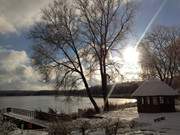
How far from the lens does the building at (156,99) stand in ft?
113

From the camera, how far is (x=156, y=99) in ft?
114

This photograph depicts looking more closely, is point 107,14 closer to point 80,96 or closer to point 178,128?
point 80,96

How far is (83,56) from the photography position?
38719mm

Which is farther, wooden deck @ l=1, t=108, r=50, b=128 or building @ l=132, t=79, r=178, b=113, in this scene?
building @ l=132, t=79, r=178, b=113

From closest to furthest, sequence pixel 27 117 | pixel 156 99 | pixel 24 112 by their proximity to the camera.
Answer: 1. pixel 156 99
2. pixel 27 117
3. pixel 24 112

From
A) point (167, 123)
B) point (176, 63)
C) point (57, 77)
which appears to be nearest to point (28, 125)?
point (57, 77)

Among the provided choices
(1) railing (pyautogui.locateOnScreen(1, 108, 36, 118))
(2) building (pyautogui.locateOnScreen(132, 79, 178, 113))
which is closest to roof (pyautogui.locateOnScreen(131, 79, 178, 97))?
(2) building (pyautogui.locateOnScreen(132, 79, 178, 113))

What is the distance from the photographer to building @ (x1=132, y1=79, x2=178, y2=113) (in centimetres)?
3447

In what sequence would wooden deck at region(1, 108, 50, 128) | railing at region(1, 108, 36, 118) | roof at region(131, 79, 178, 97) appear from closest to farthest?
wooden deck at region(1, 108, 50, 128), roof at region(131, 79, 178, 97), railing at region(1, 108, 36, 118)

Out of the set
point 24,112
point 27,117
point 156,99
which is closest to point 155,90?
point 156,99

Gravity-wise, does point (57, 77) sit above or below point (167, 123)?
above

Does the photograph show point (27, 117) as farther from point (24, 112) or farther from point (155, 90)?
point (155, 90)

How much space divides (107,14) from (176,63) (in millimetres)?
23774

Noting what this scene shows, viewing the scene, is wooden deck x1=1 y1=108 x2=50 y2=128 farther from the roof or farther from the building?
the building
